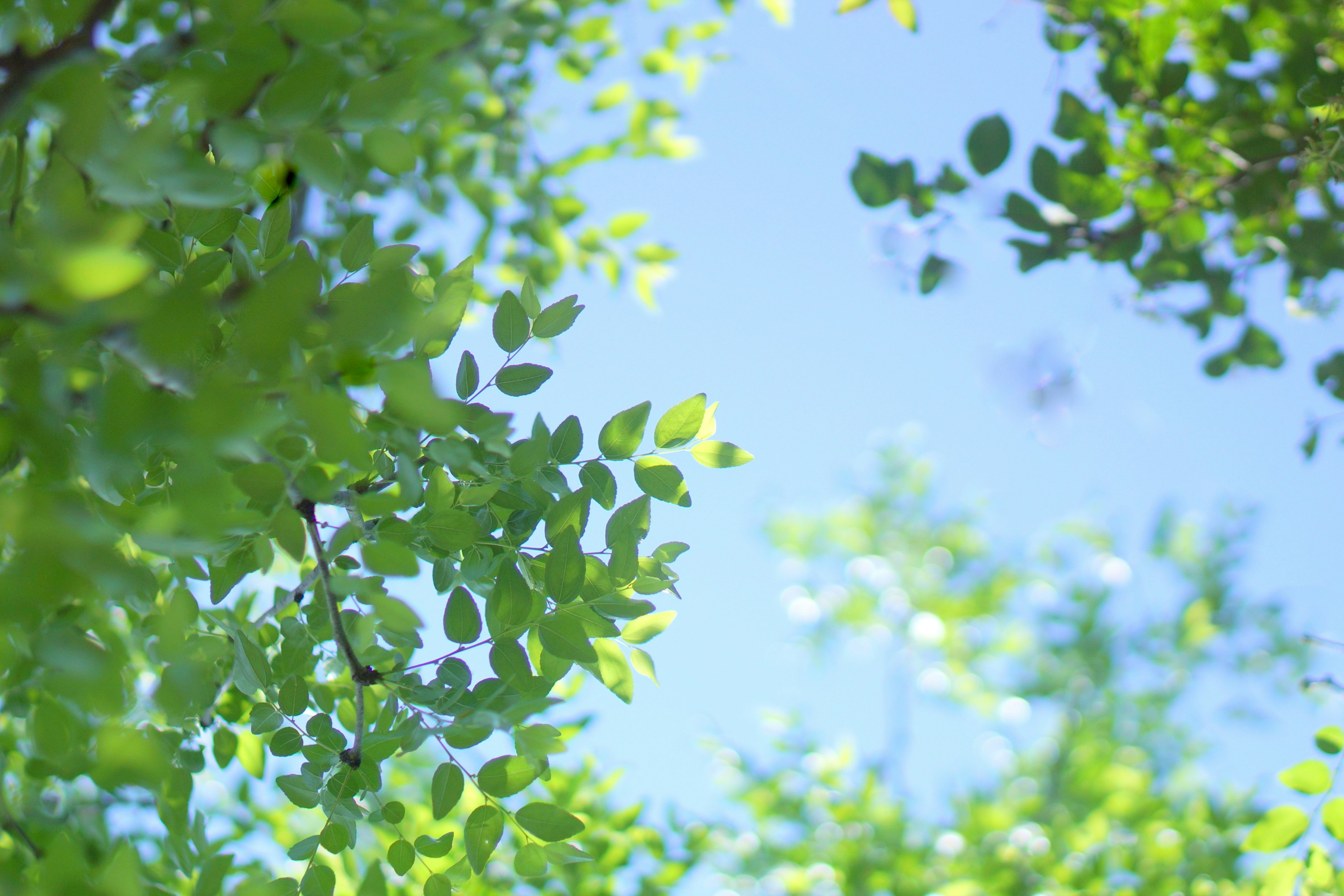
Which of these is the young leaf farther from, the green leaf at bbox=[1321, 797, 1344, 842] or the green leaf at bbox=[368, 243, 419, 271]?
the green leaf at bbox=[1321, 797, 1344, 842]

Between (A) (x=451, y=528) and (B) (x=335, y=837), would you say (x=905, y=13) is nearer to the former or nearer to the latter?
(A) (x=451, y=528)

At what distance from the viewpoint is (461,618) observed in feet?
2.03

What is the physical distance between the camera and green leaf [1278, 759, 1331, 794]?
0.81 m

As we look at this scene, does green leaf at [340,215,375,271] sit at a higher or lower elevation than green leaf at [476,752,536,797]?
higher

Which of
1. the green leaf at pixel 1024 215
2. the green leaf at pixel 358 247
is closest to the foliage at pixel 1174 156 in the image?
the green leaf at pixel 1024 215

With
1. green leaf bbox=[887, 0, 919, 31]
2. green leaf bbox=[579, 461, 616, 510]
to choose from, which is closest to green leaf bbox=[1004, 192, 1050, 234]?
green leaf bbox=[887, 0, 919, 31]

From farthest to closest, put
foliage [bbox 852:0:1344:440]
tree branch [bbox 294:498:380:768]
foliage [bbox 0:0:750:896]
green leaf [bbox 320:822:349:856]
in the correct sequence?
foliage [bbox 852:0:1344:440] < green leaf [bbox 320:822:349:856] < tree branch [bbox 294:498:380:768] < foliage [bbox 0:0:750:896]

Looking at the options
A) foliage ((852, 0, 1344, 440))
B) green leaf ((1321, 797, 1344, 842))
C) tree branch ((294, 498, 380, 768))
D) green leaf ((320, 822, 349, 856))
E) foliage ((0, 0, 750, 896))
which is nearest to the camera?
foliage ((0, 0, 750, 896))

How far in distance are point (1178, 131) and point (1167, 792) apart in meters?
3.02

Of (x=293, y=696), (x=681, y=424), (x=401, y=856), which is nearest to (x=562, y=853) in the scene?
(x=401, y=856)

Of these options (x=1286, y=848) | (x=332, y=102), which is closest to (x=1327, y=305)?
(x=1286, y=848)

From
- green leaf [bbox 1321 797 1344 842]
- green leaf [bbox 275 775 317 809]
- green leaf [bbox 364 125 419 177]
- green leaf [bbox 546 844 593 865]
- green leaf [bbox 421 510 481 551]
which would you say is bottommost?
green leaf [bbox 1321 797 1344 842]

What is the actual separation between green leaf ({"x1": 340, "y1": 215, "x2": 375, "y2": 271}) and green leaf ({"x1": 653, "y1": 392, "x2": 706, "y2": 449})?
10.6 inches

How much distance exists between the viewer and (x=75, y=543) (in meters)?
0.36
